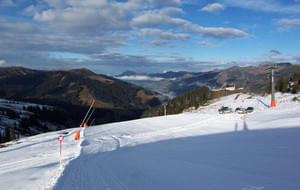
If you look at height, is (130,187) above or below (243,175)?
below

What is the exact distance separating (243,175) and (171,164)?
380cm

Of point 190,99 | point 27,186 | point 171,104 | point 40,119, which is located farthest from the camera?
point 40,119

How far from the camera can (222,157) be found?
37.0ft

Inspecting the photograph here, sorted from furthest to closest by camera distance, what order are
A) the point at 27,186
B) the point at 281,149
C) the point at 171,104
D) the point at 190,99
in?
the point at 171,104 → the point at 190,99 → the point at 281,149 → the point at 27,186

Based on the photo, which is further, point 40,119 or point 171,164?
point 40,119

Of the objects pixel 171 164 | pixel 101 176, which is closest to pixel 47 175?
pixel 101 176

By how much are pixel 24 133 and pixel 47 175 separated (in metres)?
116

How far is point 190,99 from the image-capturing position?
119 m

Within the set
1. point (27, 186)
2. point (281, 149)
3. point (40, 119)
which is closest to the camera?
point (27, 186)

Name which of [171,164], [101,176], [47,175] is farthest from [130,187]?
Result: [47,175]

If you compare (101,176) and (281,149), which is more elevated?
(281,149)

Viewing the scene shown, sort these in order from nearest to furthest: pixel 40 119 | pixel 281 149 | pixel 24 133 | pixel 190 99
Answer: pixel 281 149 < pixel 24 133 < pixel 190 99 < pixel 40 119

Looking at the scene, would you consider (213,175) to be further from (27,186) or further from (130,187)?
(27,186)

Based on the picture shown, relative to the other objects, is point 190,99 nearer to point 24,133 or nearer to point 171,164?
point 24,133
